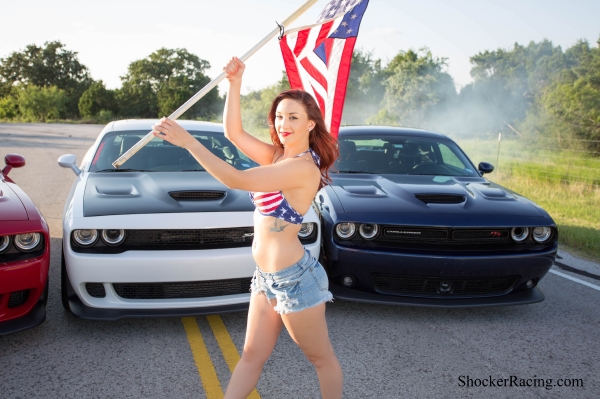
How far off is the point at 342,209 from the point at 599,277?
3.37 m

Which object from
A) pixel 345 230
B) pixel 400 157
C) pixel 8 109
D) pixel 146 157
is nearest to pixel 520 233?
pixel 345 230

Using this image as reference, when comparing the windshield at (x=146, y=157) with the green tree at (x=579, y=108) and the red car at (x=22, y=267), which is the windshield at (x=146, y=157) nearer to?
the red car at (x=22, y=267)

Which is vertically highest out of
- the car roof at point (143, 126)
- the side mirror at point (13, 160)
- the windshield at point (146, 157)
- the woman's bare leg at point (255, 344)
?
the car roof at point (143, 126)

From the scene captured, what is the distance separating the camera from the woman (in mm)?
2457

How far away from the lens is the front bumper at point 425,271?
4.39 metres

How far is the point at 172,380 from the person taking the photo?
3389 millimetres

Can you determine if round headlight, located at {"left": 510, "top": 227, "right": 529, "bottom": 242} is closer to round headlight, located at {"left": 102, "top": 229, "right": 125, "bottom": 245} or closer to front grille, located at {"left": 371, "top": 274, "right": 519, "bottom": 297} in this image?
front grille, located at {"left": 371, "top": 274, "right": 519, "bottom": 297}

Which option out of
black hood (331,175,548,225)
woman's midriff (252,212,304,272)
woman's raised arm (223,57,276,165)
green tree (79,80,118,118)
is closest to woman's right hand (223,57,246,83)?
woman's raised arm (223,57,276,165)

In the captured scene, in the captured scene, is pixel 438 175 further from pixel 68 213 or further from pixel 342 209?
pixel 68 213

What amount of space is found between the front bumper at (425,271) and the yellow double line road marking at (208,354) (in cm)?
98

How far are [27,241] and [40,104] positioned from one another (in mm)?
74271

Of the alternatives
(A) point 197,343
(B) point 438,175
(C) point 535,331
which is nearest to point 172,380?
(A) point 197,343

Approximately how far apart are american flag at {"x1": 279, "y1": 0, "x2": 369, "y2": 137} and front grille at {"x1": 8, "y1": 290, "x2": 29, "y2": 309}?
89.6 inches

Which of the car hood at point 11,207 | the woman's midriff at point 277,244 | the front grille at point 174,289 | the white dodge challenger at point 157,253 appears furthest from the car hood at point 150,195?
the woman's midriff at point 277,244
